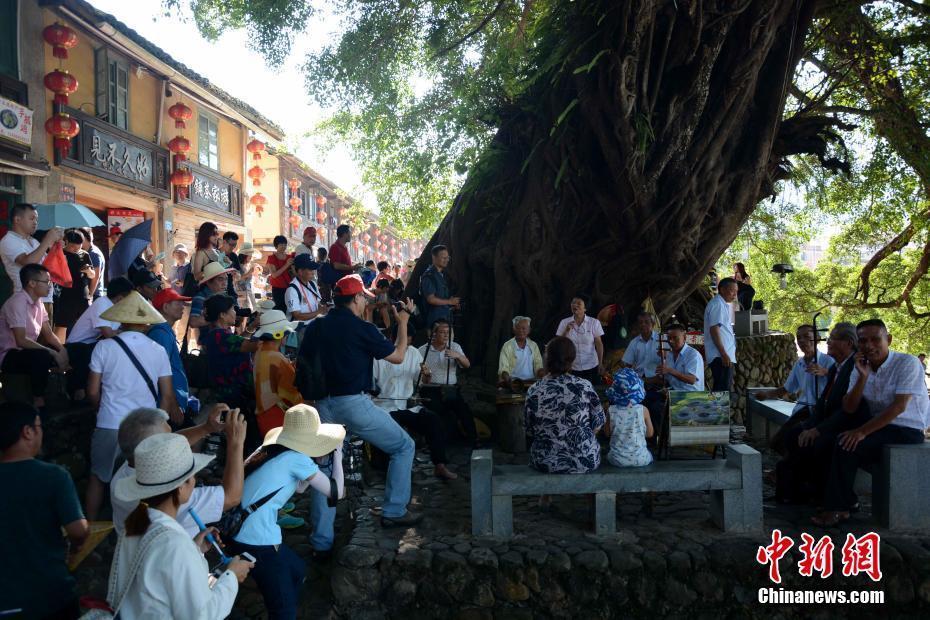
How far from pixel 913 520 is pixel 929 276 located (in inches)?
574

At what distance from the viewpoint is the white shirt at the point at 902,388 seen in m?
5.12

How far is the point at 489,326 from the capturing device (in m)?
10.3

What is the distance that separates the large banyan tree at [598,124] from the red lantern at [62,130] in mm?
4476

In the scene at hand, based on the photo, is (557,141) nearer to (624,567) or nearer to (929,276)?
(624,567)

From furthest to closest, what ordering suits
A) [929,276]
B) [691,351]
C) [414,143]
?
[929,276], [414,143], [691,351]

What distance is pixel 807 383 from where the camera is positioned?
6887mm

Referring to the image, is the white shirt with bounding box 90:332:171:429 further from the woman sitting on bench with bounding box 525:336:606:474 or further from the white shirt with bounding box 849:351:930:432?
the white shirt with bounding box 849:351:930:432

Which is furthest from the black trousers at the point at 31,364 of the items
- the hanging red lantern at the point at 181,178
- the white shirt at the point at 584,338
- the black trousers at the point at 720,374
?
the hanging red lantern at the point at 181,178

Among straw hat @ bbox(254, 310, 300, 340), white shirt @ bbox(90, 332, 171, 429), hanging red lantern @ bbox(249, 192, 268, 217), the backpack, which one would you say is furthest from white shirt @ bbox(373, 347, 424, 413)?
hanging red lantern @ bbox(249, 192, 268, 217)

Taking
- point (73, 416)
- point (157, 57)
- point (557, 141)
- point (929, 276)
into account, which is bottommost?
point (73, 416)

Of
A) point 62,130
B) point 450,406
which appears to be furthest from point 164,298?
point 62,130

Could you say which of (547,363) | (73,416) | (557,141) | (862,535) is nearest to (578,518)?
(547,363)

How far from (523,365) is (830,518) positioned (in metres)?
3.67

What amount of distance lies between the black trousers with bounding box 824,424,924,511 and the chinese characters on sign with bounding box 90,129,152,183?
1293cm
